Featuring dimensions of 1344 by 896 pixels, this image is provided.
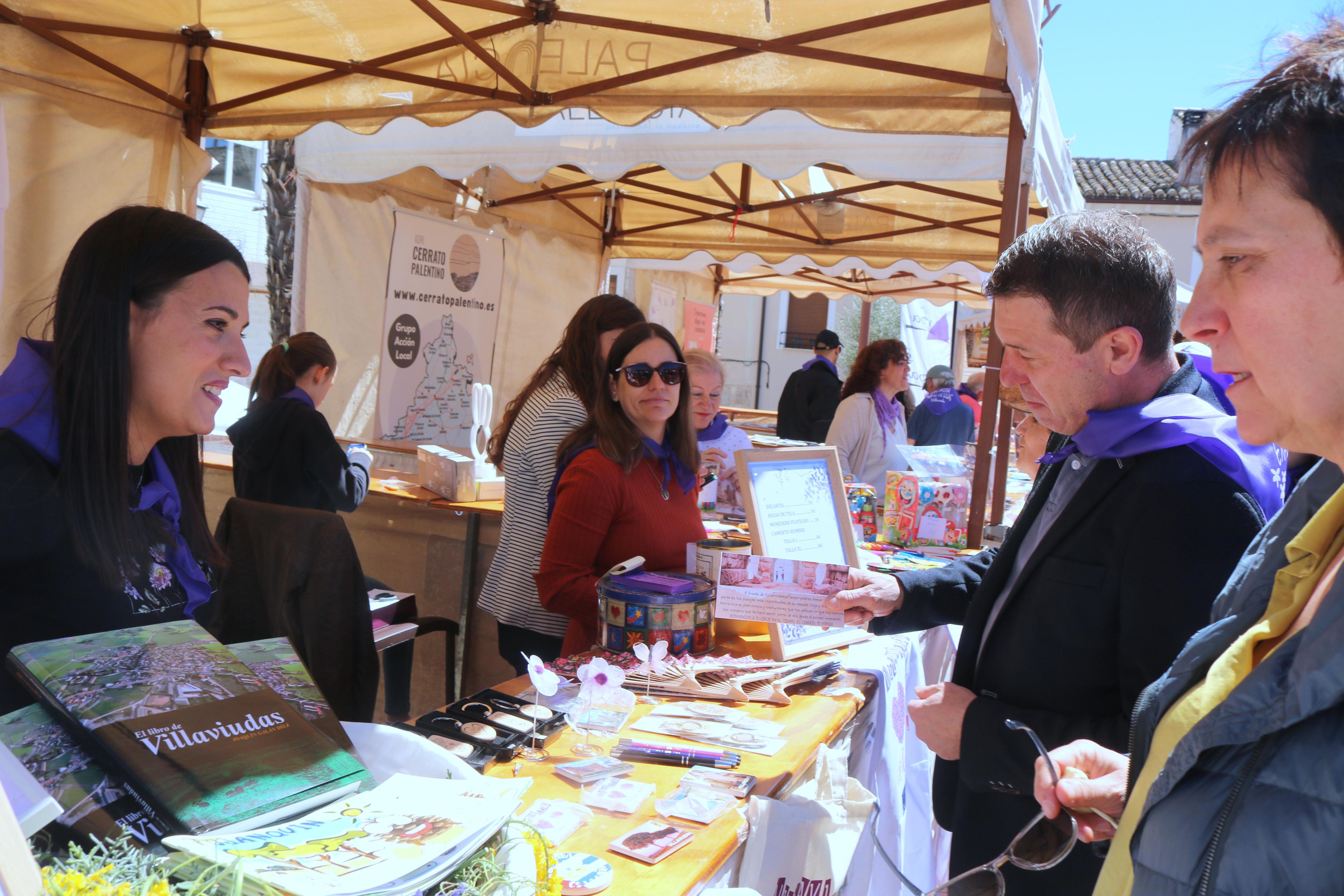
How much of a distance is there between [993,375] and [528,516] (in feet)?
6.23

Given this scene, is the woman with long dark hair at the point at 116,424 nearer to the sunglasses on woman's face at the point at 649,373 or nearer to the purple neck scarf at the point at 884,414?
the sunglasses on woman's face at the point at 649,373

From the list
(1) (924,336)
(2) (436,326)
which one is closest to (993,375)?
(2) (436,326)

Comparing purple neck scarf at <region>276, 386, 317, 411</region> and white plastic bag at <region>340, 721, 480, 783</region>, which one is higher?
purple neck scarf at <region>276, 386, 317, 411</region>

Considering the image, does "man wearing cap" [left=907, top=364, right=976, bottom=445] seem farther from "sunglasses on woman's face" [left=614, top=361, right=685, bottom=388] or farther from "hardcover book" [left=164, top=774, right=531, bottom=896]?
"hardcover book" [left=164, top=774, right=531, bottom=896]

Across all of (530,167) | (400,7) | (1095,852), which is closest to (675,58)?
(400,7)

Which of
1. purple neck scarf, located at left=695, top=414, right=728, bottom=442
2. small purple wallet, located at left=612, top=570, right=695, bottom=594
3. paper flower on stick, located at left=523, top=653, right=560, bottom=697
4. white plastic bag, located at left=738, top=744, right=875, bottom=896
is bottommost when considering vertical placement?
white plastic bag, located at left=738, top=744, right=875, bottom=896

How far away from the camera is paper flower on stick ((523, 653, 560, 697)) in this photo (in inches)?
66.1

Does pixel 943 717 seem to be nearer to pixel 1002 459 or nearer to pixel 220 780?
pixel 220 780

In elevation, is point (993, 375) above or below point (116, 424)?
above

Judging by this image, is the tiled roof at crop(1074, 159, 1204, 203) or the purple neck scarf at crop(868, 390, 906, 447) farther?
the tiled roof at crop(1074, 159, 1204, 203)

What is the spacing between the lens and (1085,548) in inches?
57.2

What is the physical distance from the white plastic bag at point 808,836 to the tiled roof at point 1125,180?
79.4 feet

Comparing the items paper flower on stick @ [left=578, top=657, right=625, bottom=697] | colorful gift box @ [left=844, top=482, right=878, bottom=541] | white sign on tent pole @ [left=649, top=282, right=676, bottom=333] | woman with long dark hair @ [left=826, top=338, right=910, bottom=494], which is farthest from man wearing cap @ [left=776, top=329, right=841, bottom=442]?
paper flower on stick @ [left=578, top=657, right=625, bottom=697]

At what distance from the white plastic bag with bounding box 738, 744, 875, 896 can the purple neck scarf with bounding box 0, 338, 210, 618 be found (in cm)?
109
